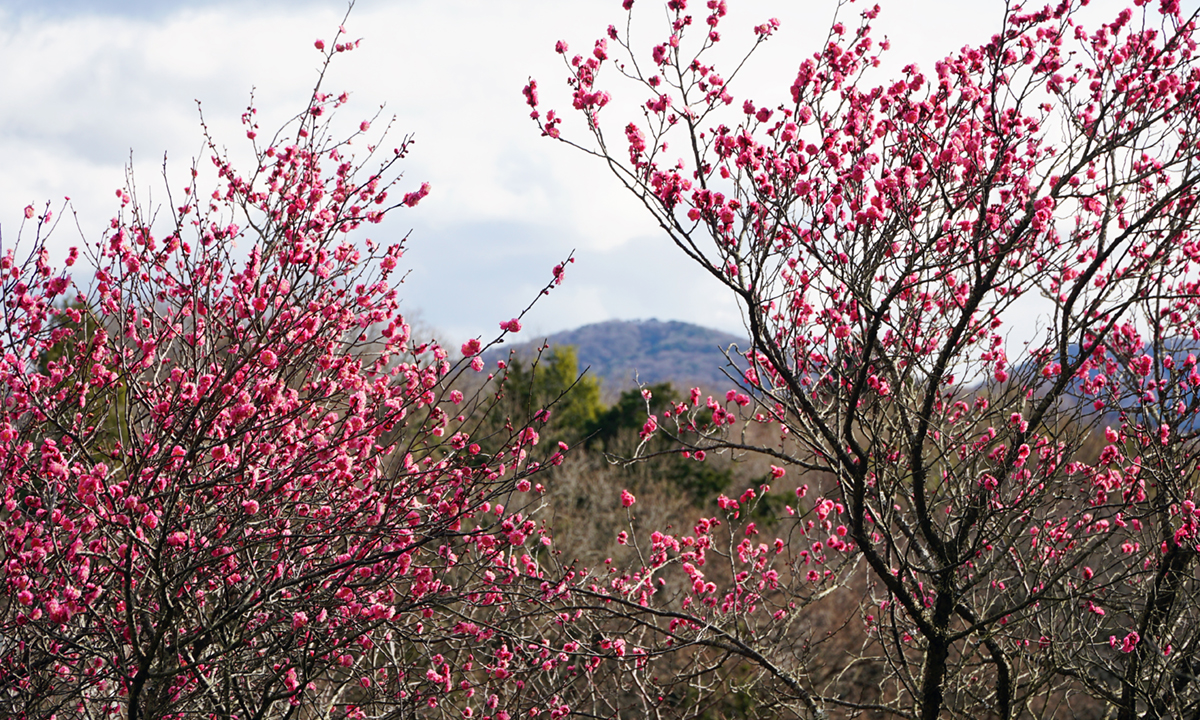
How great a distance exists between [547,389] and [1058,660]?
80.1 ft

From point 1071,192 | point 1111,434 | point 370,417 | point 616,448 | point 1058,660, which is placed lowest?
point 1058,660

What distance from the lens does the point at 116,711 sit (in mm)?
5000

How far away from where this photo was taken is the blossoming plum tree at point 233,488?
3.59 meters

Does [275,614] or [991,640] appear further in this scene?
[991,640]

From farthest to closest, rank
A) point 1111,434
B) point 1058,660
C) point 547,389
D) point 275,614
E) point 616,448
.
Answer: point 547,389 < point 616,448 < point 1111,434 < point 1058,660 < point 275,614

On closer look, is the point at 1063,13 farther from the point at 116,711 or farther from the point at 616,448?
the point at 616,448

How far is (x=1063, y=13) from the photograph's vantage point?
4.27 m

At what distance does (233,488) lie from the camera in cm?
411

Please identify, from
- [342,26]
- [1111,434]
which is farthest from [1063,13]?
[342,26]

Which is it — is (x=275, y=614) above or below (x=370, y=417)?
below

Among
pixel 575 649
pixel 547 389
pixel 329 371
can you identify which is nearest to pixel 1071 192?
pixel 575 649

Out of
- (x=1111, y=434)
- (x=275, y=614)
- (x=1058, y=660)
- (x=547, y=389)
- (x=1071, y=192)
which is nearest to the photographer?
(x=275, y=614)

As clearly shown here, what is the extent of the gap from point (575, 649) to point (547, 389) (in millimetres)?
23972

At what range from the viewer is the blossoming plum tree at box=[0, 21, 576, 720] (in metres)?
3.59
